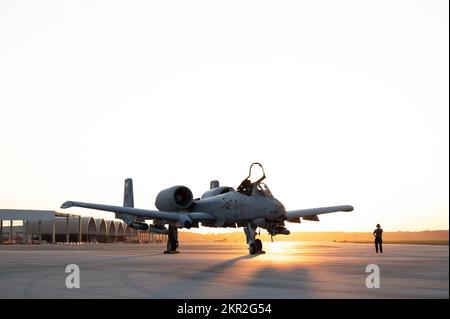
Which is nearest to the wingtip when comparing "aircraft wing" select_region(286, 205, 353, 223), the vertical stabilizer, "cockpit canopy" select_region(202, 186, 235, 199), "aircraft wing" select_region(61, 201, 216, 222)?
"aircraft wing" select_region(61, 201, 216, 222)

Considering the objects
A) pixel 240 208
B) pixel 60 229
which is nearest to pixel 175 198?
pixel 240 208

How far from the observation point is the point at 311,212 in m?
33.2

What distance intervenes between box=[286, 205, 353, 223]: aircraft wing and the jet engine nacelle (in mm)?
5847

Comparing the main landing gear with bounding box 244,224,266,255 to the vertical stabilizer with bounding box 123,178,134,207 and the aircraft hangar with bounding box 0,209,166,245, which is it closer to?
the vertical stabilizer with bounding box 123,178,134,207

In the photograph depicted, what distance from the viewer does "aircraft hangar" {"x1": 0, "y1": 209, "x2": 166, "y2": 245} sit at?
85875 mm

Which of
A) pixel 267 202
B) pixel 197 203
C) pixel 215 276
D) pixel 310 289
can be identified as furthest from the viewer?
pixel 197 203

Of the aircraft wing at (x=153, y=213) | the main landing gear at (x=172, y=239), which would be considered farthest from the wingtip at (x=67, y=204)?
the main landing gear at (x=172, y=239)

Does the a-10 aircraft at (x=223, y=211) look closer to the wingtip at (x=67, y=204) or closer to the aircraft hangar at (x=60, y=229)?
the wingtip at (x=67, y=204)
